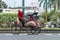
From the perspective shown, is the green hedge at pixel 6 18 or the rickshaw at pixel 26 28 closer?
the rickshaw at pixel 26 28

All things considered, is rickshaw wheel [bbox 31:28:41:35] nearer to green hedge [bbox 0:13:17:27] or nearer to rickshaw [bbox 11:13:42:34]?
rickshaw [bbox 11:13:42:34]

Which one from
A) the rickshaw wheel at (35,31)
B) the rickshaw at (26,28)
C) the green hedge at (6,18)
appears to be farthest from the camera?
the green hedge at (6,18)

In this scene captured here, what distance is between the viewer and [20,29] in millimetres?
20094

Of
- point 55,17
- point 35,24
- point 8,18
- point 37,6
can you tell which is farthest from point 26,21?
point 37,6

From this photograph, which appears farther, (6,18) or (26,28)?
(6,18)

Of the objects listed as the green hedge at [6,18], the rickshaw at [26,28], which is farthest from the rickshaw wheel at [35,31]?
the green hedge at [6,18]

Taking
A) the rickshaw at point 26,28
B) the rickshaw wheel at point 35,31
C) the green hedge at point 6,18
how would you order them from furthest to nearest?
the green hedge at point 6,18
the rickshaw wheel at point 35,31
the rickshaw at point 26,28

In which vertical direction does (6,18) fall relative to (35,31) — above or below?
above

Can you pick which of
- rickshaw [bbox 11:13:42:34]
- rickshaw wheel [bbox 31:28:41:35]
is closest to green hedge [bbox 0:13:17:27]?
rickshaw [bbox 11:13:42:34]

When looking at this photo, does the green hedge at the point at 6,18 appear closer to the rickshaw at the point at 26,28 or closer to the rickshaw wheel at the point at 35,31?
the rickshaw at the point at 26,28

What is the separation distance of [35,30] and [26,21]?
1.05 meters

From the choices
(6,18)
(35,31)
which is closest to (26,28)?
(35,31)

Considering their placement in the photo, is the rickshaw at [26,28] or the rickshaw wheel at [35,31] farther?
the rickshaw wheel at [35,31]

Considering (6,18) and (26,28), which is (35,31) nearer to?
(26,28)
